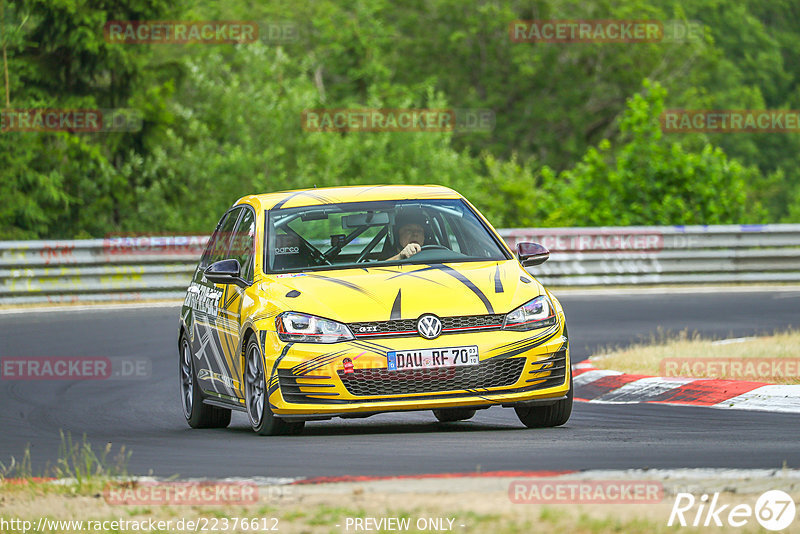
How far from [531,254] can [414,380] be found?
1.67m

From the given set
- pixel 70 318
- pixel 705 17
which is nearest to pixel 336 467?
pixel 70 318

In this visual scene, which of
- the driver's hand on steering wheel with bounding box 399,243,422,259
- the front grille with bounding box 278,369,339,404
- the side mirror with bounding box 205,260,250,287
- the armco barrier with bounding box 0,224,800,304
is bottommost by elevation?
the armco barrier with bounding box 0,224,800,304

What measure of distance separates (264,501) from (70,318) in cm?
1518

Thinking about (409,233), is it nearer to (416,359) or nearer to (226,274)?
(226,274)

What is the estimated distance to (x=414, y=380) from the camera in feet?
29.0

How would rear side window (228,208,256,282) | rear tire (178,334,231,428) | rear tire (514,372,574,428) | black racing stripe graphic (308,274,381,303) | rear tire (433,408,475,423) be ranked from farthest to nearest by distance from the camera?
rear tire (178,334,231,428) → rear tire (433,408,475,423) → rear side window (228,208,256,282) → rear tire (514,372,574,428) → black racing stripe graphic (308,274,381,303)

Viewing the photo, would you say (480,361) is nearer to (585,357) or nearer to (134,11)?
Answer: (585,357)

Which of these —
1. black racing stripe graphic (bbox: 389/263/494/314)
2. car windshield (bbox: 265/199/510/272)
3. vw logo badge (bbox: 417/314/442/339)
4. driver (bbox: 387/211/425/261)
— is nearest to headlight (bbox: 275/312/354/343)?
vw logo badge (bbox: 417/314/442/339)

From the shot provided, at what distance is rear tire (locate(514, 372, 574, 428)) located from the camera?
31.2 feet

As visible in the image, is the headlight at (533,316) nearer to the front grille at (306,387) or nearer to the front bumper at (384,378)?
the front bumper at (384,378)

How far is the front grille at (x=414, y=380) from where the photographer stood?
8.84 m

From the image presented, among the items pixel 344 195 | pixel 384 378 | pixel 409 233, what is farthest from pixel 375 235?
pixel 384 378

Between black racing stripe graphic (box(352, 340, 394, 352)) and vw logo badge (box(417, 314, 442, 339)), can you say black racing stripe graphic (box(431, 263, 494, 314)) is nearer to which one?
vw logo badge (box(417, 314, 442, 339))

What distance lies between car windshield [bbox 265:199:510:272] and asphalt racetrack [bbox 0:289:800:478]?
3.58ft
